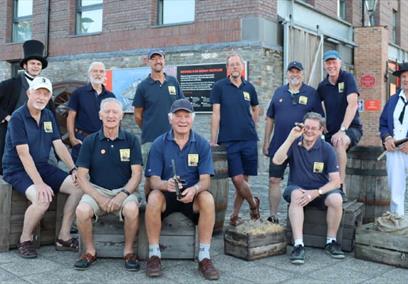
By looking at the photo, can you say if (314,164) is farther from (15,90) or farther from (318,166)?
(15,90)

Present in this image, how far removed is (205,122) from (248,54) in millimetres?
1907

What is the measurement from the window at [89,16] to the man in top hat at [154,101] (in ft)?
29.9

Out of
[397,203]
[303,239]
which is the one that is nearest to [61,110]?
[303,239]

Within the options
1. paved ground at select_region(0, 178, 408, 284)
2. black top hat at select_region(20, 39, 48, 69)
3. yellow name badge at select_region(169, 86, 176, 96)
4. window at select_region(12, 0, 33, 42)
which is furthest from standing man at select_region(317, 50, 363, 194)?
window at select_region(12, 0, 33, 42)

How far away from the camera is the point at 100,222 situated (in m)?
4.46

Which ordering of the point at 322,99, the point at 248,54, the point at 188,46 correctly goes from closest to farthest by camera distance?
1. the point at 322,99
2. the point at 248,54
3. the point at 188,46

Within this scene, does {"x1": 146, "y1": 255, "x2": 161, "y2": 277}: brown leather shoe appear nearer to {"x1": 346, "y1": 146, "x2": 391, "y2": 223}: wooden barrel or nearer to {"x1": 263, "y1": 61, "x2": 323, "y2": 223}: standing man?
{"x1": 263, "y1": 61, "x2": 323, "y2": 223}: standing man

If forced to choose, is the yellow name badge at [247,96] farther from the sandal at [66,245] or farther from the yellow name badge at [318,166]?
the sandal at [66,245]

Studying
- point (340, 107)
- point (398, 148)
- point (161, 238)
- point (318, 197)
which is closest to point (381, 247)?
point (318, 197)

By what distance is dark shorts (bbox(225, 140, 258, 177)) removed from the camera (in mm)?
5406

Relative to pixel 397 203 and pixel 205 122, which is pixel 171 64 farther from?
pixel 397 203

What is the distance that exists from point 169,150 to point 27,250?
5.39ft

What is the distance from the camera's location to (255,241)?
4.46m

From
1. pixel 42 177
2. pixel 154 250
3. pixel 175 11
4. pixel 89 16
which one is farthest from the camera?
pixel 89 16
